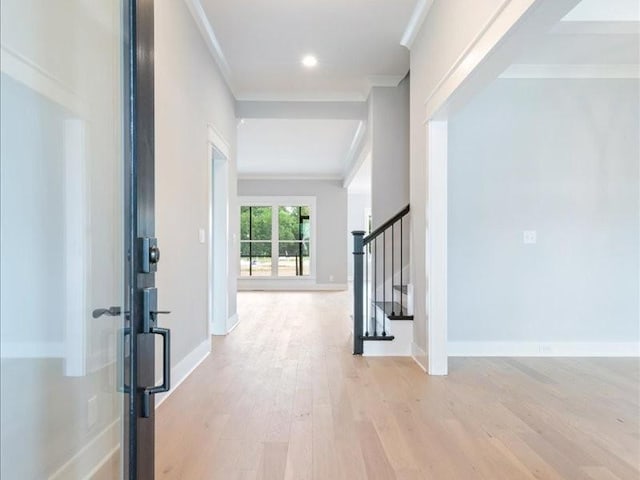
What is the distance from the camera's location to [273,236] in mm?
9680

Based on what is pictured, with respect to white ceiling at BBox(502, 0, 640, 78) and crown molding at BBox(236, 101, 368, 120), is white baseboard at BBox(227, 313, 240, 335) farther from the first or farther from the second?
white ceiling at BBox(502, 0, 640, 78)

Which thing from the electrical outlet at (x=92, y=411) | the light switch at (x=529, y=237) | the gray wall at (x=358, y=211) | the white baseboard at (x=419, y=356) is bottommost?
the white baseboard at (x=419, y=356)

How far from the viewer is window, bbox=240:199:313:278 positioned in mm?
9680

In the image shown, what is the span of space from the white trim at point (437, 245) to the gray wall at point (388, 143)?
151 centimetres

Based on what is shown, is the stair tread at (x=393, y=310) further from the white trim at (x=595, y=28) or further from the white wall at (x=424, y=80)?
the white trim at (x=595, y=28)

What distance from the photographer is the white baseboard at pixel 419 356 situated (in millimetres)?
3316

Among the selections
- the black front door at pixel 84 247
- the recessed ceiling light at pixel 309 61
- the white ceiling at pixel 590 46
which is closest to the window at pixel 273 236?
the recessed ceiling light at pixel 309 61

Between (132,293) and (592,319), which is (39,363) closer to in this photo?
(132,293)

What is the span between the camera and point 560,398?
2.71m

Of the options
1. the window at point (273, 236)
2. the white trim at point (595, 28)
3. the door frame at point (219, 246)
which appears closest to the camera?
the white trim at point (595, 28)

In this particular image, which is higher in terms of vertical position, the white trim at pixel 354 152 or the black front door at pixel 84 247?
the white trim at pixel 354 152

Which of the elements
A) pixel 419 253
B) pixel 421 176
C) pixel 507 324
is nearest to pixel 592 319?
pixel 507 324

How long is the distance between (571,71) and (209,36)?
3.24 m

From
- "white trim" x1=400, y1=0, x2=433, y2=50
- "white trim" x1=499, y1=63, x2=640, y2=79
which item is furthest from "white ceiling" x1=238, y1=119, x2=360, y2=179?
"white trim" x1=499, y1=63, x2=640, y2=79
